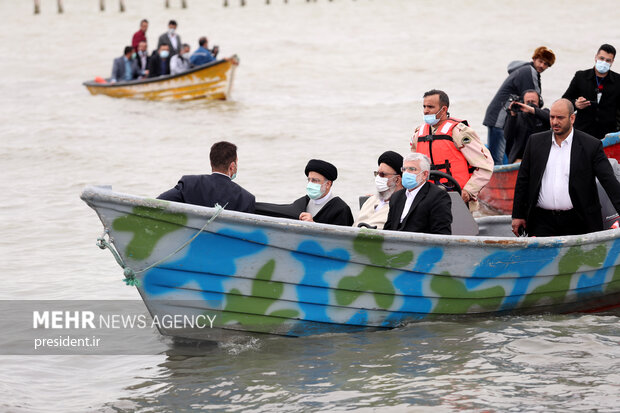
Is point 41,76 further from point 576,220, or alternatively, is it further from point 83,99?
point 576,220

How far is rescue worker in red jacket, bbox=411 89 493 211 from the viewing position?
26.4 feet

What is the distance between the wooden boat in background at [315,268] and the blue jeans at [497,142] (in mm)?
4392

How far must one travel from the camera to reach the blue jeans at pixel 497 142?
11.7 meters

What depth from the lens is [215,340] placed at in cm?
698

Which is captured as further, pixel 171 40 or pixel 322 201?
pixel 171 40

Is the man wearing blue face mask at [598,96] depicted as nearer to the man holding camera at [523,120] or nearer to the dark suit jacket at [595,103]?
the dark suit jacket at [595,103]

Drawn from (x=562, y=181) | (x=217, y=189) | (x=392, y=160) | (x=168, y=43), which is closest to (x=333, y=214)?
(x=392, y=160)

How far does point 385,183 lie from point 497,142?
15.5ft

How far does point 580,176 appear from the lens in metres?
7.17

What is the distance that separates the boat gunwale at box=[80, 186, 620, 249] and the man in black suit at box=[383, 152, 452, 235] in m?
0.30

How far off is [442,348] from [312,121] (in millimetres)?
16200

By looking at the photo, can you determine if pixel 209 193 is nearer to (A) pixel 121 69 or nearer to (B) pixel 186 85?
(B) pixel 186 85

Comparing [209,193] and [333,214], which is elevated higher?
[209,193]

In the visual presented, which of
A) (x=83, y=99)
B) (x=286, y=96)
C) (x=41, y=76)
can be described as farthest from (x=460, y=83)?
(x=41, y=76)
